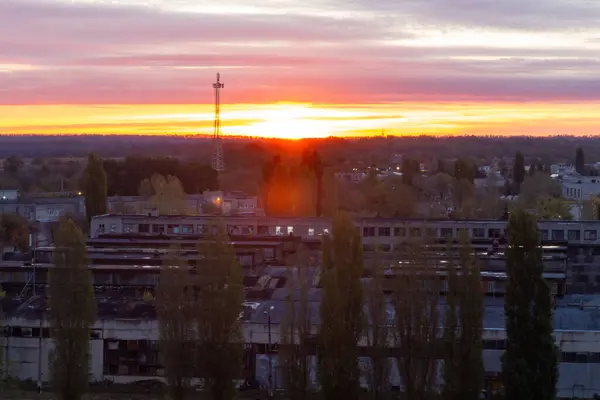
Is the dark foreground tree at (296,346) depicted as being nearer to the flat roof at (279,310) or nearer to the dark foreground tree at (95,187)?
the flat roof at (279,310)

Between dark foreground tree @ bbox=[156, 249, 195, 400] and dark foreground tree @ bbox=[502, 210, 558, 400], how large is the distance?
201 inches

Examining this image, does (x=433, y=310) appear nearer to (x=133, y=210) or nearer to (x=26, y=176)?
(x=133, y=210)

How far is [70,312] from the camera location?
16.2m

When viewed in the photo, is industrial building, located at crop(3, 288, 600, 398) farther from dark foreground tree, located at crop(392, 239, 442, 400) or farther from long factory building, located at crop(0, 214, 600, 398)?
dark foreground tree, located at crop(392, 239, 442, 400)

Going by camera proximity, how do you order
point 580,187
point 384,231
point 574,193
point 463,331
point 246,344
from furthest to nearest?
1. point 574,193
2. point 580,187
3. point 384,231
4. point 246,344
5. point 463,331

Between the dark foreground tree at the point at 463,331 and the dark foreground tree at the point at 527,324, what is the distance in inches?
19.3

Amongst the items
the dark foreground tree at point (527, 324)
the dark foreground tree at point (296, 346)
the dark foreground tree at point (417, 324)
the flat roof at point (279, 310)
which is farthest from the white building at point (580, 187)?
the dark foreground tree at point (296, 346)

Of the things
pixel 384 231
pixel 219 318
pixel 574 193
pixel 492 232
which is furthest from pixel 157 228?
pixel 574 193

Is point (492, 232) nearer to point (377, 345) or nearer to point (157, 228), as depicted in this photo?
point (157, 228)

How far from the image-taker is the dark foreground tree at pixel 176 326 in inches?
628

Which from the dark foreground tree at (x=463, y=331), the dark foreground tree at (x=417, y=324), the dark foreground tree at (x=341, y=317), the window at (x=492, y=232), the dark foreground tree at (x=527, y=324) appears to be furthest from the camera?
the window at (x=492, y=232)

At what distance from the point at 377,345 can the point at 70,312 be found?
509 centimetres

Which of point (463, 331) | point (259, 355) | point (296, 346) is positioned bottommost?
point (259, 355)

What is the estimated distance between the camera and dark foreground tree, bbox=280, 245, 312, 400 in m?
15.6
